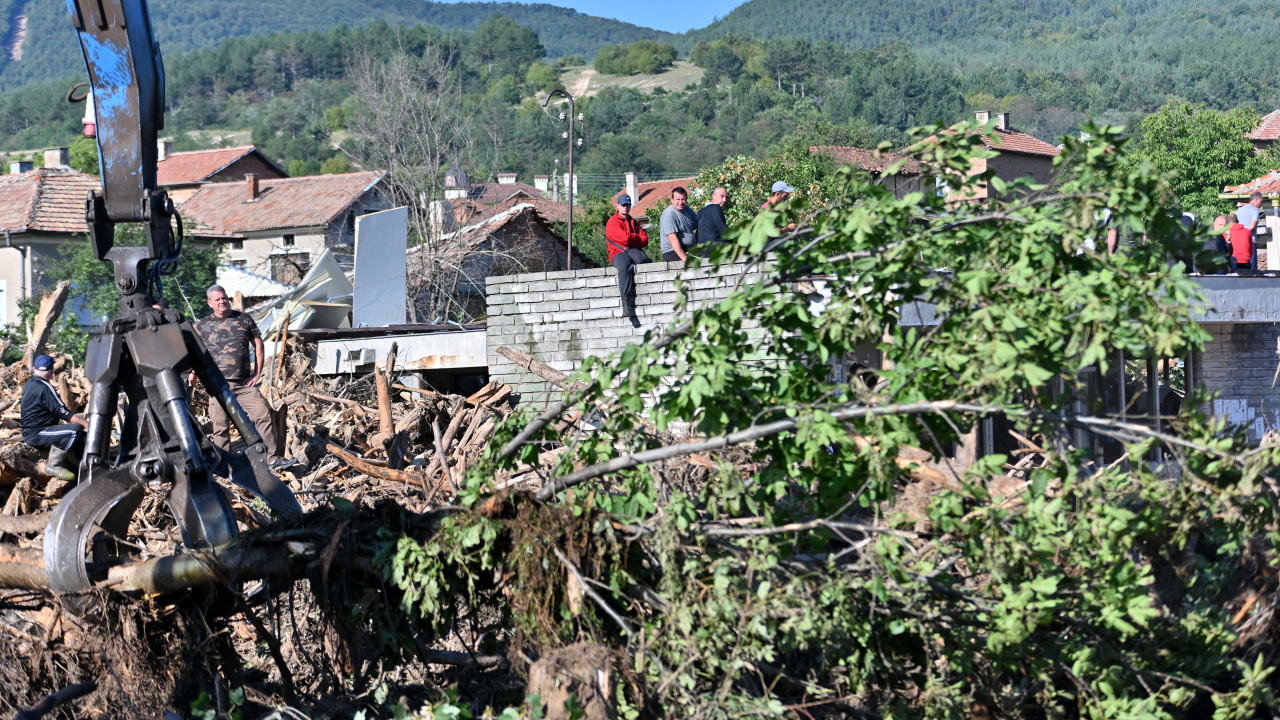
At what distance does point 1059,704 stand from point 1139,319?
2361 millimetres

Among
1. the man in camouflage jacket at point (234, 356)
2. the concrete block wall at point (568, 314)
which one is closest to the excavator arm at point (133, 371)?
the man in camouflage jacket at point (234, 356)

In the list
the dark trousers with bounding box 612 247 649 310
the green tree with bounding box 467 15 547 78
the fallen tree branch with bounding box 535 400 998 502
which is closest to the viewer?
the fallen tree branch with bounding box 535 400 998 502

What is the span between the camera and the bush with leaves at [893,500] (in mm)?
4758

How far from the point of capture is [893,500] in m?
5.30

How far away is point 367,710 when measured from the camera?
6.52 meters

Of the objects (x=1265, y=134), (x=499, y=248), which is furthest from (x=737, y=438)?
(x=1265, y=134)

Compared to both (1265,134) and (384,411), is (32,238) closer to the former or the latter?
(384,411)

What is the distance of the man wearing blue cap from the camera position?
29.2ft

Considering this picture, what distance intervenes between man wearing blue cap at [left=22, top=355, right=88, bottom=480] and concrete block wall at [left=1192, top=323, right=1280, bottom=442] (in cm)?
1266

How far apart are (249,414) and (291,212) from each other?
38773mm

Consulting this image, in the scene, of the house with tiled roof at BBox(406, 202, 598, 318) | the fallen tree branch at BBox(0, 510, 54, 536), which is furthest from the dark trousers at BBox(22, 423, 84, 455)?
the house with tiled roof at BBox(406, 202, 598, 318)

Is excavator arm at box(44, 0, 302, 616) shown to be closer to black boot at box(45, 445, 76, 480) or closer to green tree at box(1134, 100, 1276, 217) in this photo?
black boot at box(45, 445, 76, 480)

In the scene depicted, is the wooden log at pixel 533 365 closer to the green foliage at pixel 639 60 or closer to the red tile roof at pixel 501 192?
the red tile roof at pixel 501 192

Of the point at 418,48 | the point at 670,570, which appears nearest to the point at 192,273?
the point at 670,570
